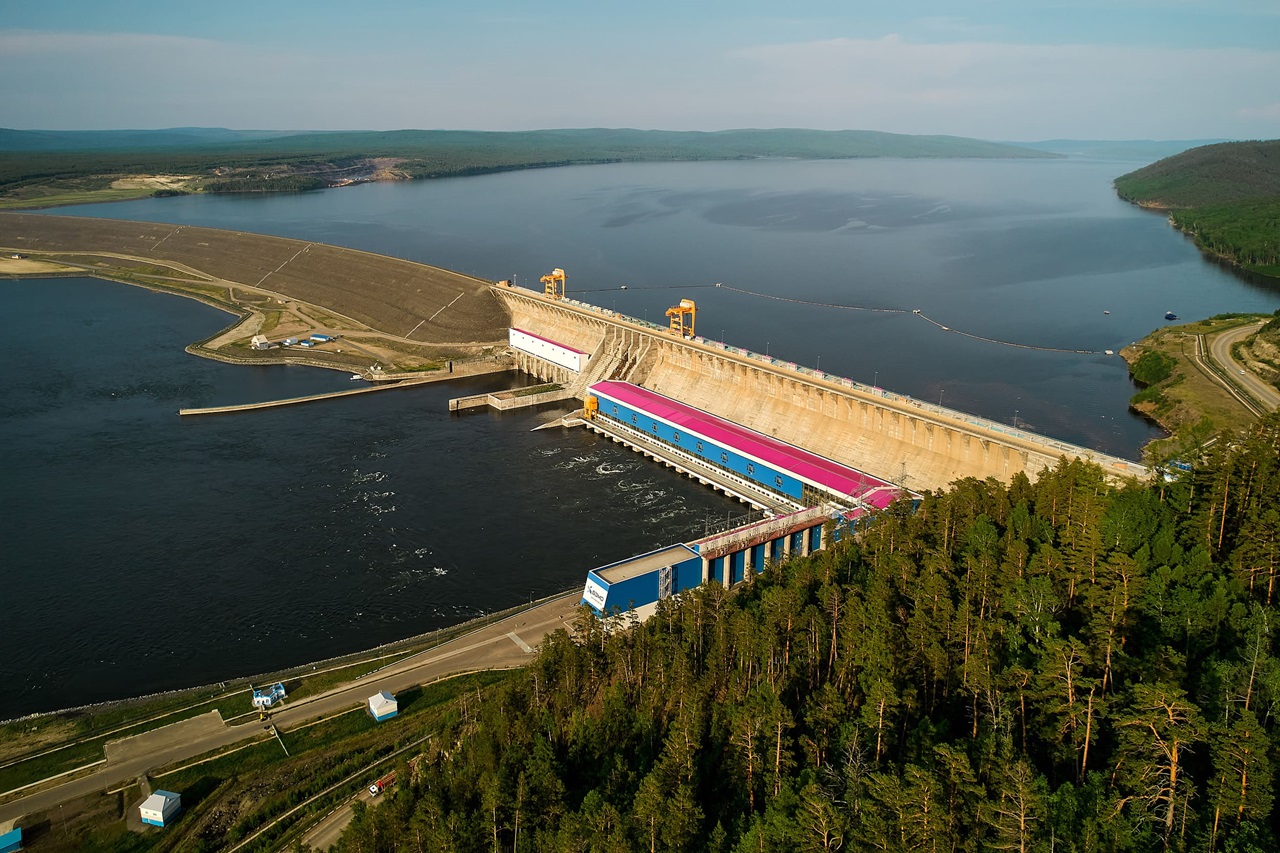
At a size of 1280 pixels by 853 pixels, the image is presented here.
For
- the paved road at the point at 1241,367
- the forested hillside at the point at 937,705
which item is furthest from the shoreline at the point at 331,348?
the paved road at the point at 1241,367

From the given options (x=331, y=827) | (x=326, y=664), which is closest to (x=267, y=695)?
(x=326, y=664)

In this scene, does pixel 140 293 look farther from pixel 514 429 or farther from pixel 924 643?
pixel 924 643

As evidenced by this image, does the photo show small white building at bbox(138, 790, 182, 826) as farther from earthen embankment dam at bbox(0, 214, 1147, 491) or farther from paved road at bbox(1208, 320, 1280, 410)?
paved road at bbox(1208, 320, 1280, 410)

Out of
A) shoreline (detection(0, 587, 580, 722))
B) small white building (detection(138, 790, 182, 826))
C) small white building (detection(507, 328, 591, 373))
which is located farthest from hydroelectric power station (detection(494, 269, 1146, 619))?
small white building (detection(138, 790, 182, 826))

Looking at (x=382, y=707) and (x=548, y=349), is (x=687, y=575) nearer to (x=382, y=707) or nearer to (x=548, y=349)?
(x=382, y=707)

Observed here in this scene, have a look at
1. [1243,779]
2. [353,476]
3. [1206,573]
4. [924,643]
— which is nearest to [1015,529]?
[1206,573]

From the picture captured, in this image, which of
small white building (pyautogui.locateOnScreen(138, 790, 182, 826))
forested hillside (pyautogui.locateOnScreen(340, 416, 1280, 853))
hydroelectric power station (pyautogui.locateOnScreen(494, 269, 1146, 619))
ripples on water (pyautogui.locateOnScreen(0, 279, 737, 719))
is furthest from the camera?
hydroelectric power station (pyautogui.locateOnScreen(494, 269, 1146, 619))
